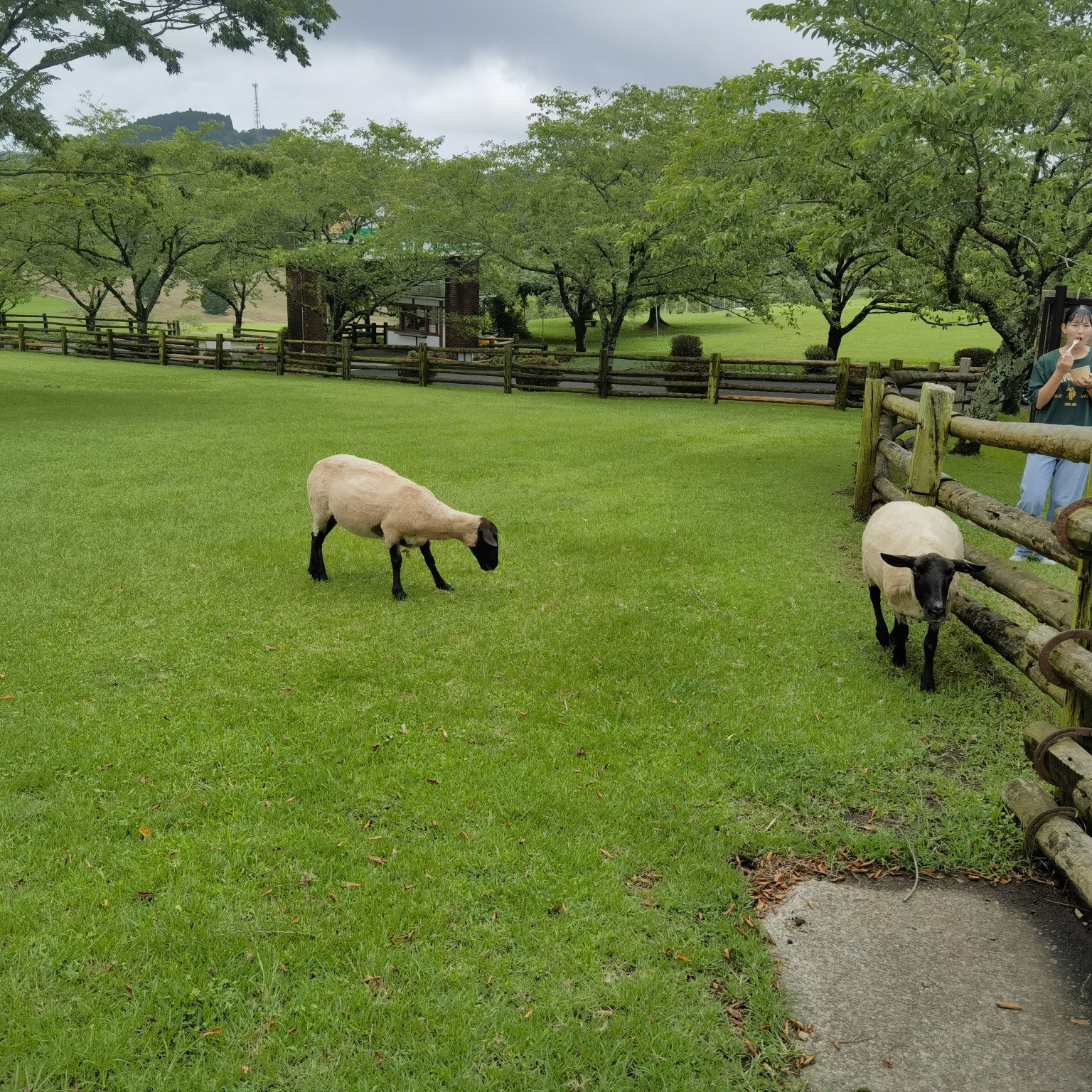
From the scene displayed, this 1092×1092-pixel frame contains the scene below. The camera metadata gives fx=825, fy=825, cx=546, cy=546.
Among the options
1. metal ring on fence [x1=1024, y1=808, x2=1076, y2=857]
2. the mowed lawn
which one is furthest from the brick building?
metal ring on fence [x1=1024, y1=808, x2=1076, y2=857]

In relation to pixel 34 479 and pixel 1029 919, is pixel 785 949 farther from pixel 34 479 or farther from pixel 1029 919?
pixel 34 479

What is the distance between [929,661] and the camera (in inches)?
213

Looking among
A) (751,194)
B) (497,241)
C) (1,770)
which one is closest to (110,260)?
(497,241)

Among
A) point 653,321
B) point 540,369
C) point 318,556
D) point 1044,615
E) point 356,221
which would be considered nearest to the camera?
point 1044,615

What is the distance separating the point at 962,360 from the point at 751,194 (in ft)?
35.2

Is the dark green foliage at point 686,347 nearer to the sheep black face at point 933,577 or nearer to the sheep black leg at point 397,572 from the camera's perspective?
the sheep black leg at point 397,572

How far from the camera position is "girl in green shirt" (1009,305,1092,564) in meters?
6.91

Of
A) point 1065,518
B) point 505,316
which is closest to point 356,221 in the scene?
point 505,316

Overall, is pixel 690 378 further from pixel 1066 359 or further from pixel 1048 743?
pixel 1048 743

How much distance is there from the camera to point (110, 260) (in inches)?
1443

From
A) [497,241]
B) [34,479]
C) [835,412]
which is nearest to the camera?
[34,479]

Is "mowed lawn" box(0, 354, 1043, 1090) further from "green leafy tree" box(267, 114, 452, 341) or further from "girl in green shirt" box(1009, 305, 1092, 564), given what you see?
"green leafy tree" box(267, 114, 452, 341)

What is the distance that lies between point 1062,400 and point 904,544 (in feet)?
10.9

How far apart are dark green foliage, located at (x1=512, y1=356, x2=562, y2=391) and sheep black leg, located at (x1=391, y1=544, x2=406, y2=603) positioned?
19.8 metres
